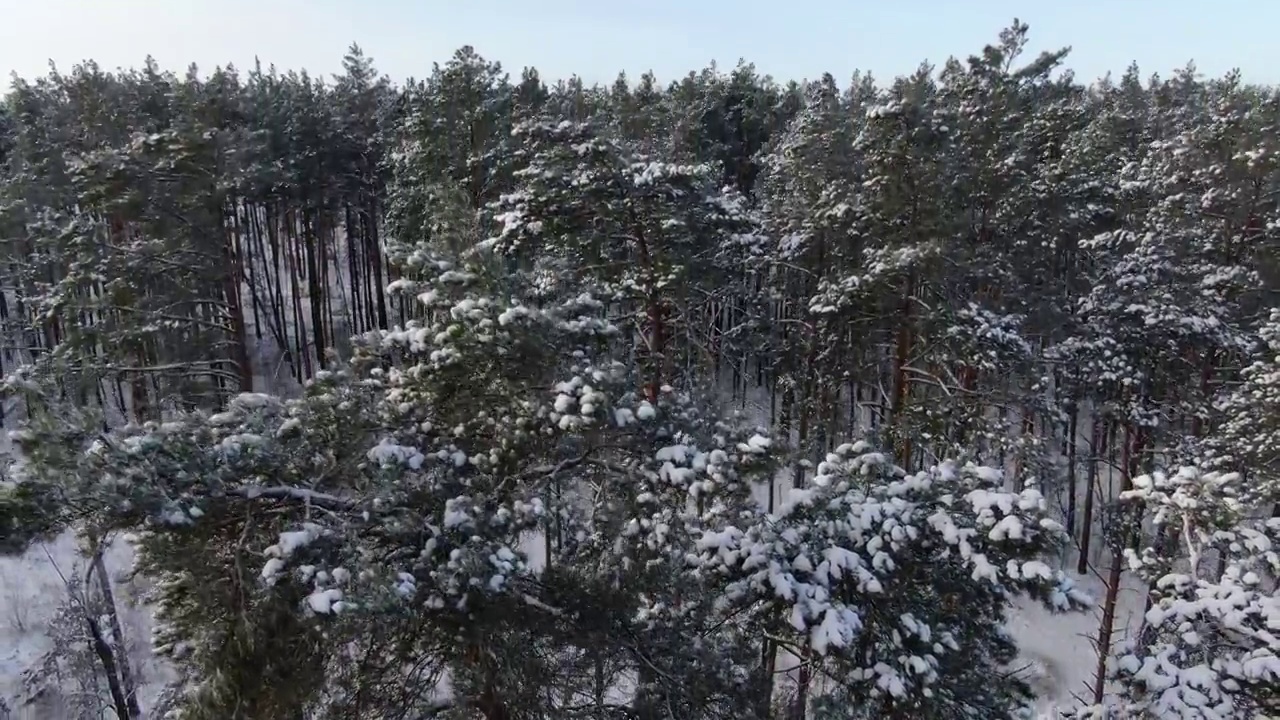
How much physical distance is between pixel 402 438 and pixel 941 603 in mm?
5273

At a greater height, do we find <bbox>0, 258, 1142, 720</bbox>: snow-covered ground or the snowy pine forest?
the snowy pine forest

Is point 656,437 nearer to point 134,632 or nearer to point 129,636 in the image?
point 129,636

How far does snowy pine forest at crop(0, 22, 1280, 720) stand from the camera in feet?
19.9

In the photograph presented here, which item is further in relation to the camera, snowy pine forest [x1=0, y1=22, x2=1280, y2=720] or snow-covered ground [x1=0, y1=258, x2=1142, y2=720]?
Result: snow-covered ground [x1=0, y1=258, x2=1142, y2=720]

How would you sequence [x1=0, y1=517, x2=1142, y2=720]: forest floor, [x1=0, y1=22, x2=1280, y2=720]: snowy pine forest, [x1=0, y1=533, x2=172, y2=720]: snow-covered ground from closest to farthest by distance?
[x1=0, y1=22, x2=1280, y2=720]: snowy pine forest
[x1=0, y1=533, x2=172, y2=720]: snow-covered ground
[x1=0, y1=517, x2=1142, y2=720]: forest floor

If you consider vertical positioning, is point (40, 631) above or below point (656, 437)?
below

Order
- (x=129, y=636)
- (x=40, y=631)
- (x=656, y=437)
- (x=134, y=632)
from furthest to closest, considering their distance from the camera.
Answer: (x=40, y=631), (x=134, y=632), (x=129, y=636), (x=656, y=437)

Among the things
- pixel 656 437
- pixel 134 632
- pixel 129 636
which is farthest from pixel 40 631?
pixel 656 437

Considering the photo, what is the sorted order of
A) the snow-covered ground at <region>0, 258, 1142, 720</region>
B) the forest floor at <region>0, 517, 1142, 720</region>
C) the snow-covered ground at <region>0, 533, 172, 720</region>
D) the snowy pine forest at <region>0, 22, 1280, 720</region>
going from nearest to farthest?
the snowy pine forest at <region>0, 22, 1280, 720</region>
the snow-covered ground at <region>0, 533, 172, 720</region>
the forest floor at <region>0, 517, 1142, 720</region>
the snow-covered ground at <region>0, 258, 1142, 720</region>

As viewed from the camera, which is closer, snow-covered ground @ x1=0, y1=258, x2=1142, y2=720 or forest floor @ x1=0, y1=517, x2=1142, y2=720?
forest floor @ x1=0, y1=517, x2=1142, y2=720

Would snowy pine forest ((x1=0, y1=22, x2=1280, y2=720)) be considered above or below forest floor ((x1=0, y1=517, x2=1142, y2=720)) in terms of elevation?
above

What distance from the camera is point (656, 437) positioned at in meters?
7.41

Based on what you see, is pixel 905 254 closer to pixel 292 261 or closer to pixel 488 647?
pixel 488 647

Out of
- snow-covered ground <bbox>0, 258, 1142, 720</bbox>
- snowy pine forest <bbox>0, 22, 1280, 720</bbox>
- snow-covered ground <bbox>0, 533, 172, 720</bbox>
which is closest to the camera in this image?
snowy pine forest <bbox>0, 22, 1280, 720</bbox>
